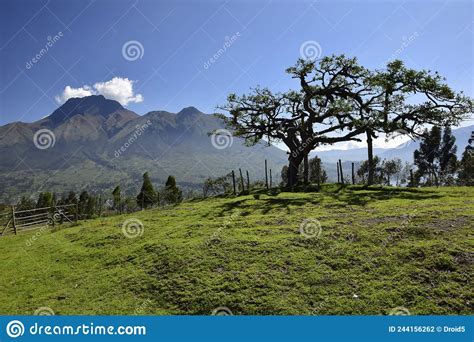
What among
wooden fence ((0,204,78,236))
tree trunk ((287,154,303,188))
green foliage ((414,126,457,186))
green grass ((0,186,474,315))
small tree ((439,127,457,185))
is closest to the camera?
green grass ((0,186,474,315))

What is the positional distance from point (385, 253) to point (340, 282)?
8.16 ft

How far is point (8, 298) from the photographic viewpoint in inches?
496

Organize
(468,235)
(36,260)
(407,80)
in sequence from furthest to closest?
(407,80)
(36,260)
(468,235)

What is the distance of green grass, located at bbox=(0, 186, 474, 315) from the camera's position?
9.78 meters

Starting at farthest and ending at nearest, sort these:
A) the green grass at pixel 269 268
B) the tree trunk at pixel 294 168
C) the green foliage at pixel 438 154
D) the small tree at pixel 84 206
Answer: the small tree at pixel 84 206, the green foliage at pixel 438 154, the tree trunk at pixel 294 168, the green grass at pixel 269 268

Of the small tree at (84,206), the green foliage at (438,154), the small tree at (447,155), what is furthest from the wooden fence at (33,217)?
the small tree at (447,155)

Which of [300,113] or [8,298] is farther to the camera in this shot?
[300,113]

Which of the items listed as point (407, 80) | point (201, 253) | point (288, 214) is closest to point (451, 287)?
point (201, 253)

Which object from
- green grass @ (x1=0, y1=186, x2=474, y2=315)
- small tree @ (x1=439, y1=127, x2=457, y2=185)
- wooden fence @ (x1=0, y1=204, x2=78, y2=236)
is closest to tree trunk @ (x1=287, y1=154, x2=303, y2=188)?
green grass @ (x1=0, y1=186, x2=474, y2=315)

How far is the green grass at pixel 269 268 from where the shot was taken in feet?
32.1

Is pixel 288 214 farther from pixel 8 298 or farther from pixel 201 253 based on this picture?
pixel 8 298

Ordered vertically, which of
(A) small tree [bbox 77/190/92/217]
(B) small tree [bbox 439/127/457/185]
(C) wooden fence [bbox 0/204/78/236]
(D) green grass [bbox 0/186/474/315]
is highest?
(B) small tree [bbox 439/127/457/185]

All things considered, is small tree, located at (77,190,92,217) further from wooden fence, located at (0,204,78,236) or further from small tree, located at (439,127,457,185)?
small tree, located at (439,127,457,185)

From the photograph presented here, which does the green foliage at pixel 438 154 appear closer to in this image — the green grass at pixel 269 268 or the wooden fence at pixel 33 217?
the green grass at pixel 269 268
